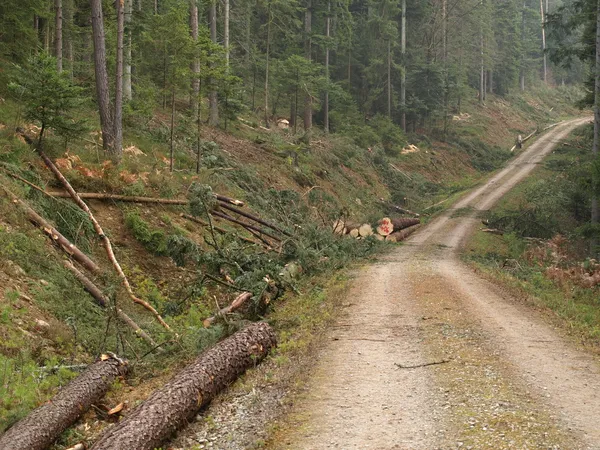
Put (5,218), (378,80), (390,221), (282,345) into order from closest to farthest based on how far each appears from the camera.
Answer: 1. (282,345)
2. (5,218)
3. (390,221)
4. (378,80)

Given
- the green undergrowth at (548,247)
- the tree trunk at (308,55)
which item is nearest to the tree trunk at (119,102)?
the green undergrowth at (548,247)

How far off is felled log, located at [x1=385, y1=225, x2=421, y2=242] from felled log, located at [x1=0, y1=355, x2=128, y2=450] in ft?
57.6

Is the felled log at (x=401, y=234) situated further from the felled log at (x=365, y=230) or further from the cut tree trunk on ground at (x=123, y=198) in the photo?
the cut tree trunk on ground at (x=123, y=198)

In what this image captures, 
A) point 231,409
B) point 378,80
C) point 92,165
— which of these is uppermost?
point 378,80

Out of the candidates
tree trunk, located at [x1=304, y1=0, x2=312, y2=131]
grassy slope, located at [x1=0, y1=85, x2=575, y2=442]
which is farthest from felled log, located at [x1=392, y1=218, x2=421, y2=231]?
tree trunk, located at [x1=304, y1=0, x2=312, y2=131]

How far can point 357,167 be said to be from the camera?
36.9m

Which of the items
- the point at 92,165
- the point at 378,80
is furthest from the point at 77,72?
the point at 378,80

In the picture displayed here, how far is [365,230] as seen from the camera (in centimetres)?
2362

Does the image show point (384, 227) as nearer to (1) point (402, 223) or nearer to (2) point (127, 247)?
(1) point (402, 223)

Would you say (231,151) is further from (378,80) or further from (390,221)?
(378,80)

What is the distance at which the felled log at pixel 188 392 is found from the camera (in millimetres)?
6141

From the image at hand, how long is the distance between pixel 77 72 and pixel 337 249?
1657 centimetres

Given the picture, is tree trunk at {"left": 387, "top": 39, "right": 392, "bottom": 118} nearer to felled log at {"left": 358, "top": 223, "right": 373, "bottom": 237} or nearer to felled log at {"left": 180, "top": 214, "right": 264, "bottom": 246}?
felled log at {"left": 358, "top": 223, "right": 373, "bottom": 237}

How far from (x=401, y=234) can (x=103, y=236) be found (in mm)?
16042
